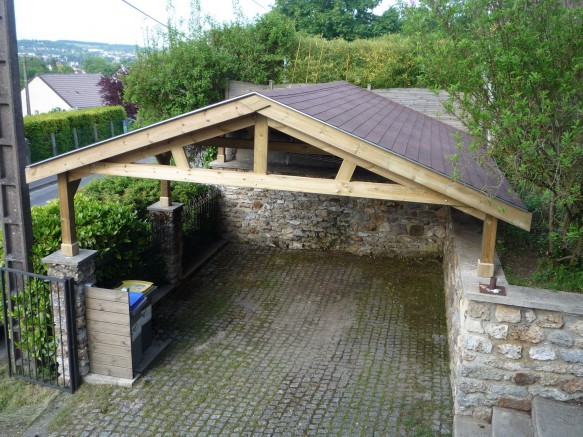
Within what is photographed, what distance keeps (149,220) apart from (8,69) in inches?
146

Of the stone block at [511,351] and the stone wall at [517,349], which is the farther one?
the stone block at [511,351]

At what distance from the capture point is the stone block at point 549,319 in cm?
513

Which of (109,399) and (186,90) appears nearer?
(109,399)

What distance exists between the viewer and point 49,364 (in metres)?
6.48

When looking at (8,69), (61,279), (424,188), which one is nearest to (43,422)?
(61,279)

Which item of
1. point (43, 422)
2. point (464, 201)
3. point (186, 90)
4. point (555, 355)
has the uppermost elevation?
point (186, 90)

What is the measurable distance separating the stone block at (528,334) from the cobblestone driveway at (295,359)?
1221 mm

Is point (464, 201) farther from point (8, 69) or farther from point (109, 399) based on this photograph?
point (8, 69)

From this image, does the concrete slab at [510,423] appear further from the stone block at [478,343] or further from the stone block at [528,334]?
the stone block at [528,334]

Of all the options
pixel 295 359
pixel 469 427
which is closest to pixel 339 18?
pixel 295 359

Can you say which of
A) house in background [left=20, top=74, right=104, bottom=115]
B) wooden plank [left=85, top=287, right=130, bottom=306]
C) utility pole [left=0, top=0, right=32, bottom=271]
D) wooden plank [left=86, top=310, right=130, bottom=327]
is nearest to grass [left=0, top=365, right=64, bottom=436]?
wooden plank [left=86, top=310, right=130, bottom=327]

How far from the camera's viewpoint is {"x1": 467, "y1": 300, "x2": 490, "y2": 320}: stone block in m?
5.32

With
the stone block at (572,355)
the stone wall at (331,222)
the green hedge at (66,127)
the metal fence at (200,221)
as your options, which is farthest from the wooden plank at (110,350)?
the green hedge at (66,127)

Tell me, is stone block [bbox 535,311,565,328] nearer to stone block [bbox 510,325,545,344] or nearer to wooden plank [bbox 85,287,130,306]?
stone block [bbox 510,325,545,344]
